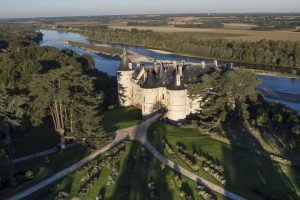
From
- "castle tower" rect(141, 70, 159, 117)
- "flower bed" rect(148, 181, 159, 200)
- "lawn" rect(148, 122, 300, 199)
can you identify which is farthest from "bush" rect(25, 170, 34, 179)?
"castle tower" rect(141, 70, 159, 117)

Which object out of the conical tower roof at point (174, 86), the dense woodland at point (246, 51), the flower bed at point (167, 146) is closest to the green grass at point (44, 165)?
the flower bed at point (167, 146)

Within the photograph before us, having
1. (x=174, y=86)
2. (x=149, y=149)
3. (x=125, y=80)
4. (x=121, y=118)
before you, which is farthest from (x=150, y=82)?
(x=149, y=149)

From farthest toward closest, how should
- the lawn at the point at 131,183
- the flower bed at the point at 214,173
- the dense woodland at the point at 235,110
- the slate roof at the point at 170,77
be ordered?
the slate roof at the point at 170,77 → the dense woodland at the point at 235,110 → the flower bed at the point at 214,173 → the lawn at the point at 131,183

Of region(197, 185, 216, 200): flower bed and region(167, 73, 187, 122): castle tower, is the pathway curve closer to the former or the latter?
region(167, 73, 187, 122): castle tower

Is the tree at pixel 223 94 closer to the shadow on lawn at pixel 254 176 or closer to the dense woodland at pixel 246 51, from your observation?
the shadow on lawn at pixel 254 176

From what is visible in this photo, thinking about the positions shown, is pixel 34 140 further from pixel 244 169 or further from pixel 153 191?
pixel 244 169

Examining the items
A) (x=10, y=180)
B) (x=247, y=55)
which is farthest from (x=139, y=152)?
(x=247, y=55)

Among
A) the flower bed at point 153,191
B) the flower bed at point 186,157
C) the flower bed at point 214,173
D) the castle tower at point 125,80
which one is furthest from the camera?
the castle tower at point 125,80
